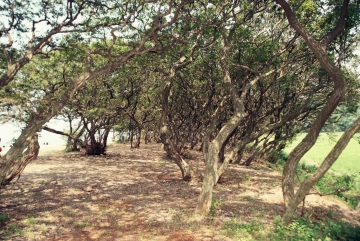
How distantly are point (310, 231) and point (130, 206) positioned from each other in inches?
236

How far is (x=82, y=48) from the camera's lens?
1268 centimetres

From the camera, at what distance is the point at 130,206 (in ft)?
34.3

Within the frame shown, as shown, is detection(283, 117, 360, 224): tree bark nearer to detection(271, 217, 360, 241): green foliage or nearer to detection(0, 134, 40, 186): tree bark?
detection(271, 217, 360, 241): green foliage

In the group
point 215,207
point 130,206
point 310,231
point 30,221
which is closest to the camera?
point 310,231

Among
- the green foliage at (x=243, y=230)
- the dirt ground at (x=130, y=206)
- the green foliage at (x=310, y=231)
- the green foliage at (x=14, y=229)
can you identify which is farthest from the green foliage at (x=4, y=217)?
the green foliage at (x=310, y=231)

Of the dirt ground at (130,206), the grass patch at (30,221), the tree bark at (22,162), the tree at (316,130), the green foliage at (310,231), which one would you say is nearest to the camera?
the tree at (316,130)

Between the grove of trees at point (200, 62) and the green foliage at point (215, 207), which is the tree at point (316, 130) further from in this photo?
the green foliage at point (215, 207)

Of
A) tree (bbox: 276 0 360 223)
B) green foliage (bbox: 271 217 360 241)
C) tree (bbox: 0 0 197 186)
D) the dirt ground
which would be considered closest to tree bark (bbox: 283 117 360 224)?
tree (bbox: 276 0 360 223)

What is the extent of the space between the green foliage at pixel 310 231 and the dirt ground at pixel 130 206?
23.6 inches

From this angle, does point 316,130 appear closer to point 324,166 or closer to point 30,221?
point 324,166

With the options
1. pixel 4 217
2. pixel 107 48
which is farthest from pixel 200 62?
pixel 4 217

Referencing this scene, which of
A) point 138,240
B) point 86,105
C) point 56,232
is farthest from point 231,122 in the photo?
point 86,105

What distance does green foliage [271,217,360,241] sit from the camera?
7612 millimetres

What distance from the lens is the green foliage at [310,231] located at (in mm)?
7612
